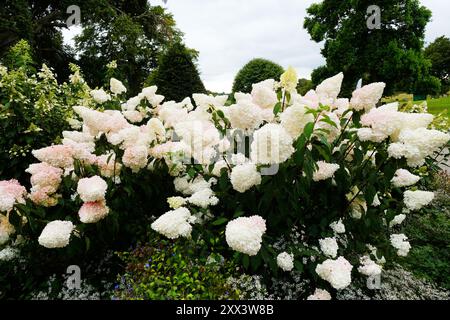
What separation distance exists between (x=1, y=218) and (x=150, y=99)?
1.69 meters

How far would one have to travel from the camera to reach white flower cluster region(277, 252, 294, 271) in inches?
94.8

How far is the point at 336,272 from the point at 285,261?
12.4 inches

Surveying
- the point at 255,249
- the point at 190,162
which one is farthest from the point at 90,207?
the point at 255,249

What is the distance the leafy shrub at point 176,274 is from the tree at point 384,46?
62.5ft

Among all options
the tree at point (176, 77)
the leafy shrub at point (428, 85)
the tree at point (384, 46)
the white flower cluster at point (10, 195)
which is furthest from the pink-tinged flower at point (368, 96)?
the leafy shrub at point (428, 85)

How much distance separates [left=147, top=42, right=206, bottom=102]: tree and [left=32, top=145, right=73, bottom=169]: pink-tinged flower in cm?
468

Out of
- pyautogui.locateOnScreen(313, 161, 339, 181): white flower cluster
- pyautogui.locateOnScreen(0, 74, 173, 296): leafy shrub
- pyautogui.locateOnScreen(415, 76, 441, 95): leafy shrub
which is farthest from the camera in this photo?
pyautogui.locateOnScreen(415, 76, 441, 95): leafy shrub

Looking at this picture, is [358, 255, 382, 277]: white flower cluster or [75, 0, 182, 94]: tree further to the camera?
[75, 0, 182, 94]: tree

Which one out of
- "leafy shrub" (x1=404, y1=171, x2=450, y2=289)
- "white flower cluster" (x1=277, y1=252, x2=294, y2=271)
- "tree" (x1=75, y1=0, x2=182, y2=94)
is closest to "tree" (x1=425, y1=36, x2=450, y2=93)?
"tree" (x1=75, y1=0, x2=182, y2=94)

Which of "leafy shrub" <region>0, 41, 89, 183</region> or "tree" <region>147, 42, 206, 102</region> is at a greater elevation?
"tree" <region>147, 42, 206, 102</region>

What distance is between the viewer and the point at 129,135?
105 inches

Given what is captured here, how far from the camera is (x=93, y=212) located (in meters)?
2.49

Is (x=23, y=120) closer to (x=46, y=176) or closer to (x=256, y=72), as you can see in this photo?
(x=46, y=176)

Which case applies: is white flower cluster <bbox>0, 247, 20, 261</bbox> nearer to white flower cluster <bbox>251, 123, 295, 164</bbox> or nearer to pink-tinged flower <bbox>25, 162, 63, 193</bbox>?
pink-tinged flower <bbox>25, 162, 63, 193</bbox>
